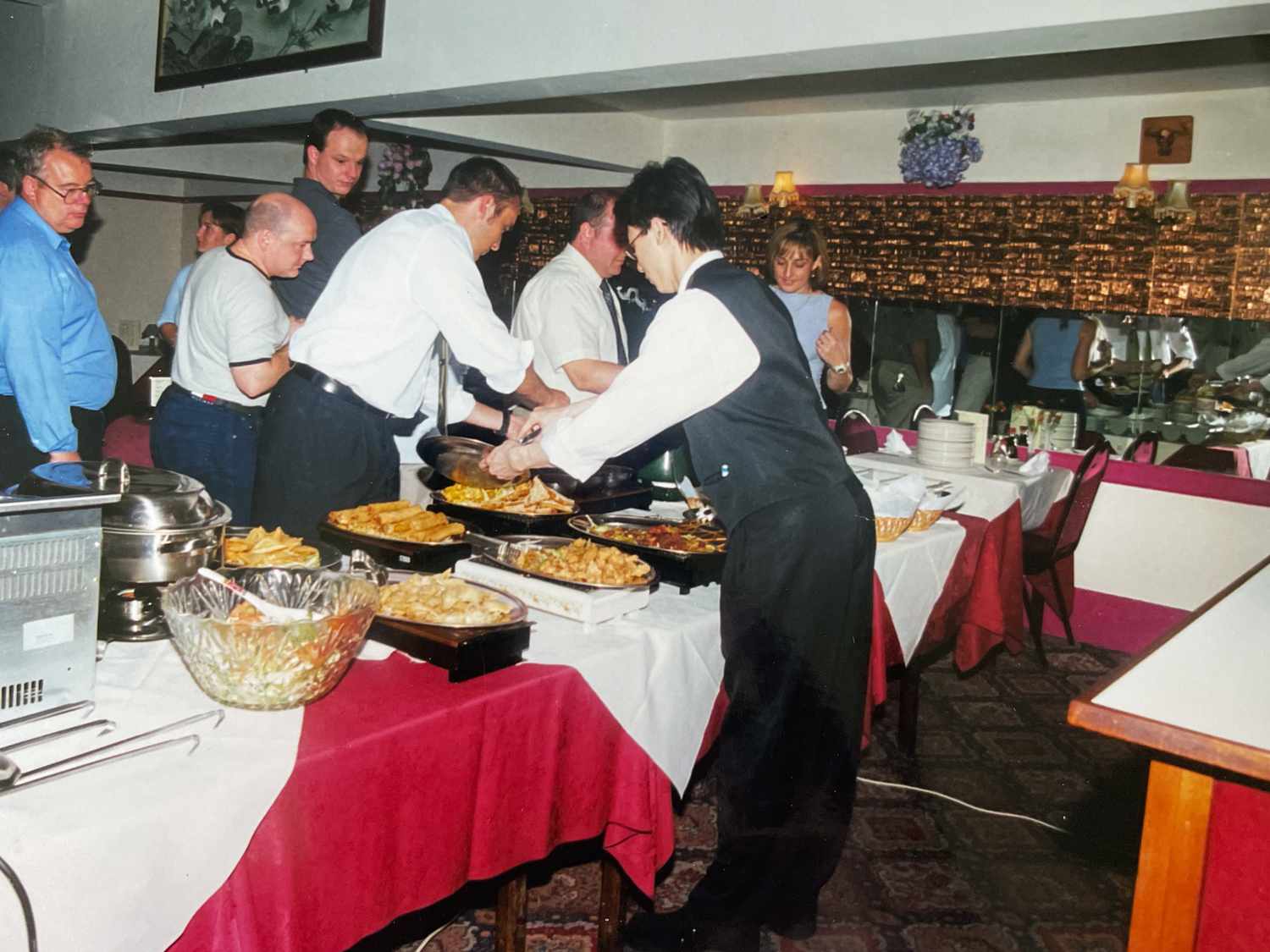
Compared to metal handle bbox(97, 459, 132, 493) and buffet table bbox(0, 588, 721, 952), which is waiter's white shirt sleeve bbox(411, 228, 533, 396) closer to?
buffet table bbox(0, 588, 721, 952)

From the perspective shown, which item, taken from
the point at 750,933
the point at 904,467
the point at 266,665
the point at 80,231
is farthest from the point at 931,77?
the point at 80,231

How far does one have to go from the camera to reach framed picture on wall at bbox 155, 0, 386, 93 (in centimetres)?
410

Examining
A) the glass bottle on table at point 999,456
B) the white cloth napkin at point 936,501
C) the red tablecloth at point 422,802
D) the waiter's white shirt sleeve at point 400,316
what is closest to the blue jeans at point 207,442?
the waiter's white shirt sleeve at point 400,316

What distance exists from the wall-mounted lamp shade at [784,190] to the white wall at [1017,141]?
27 cm

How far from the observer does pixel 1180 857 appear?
135cm

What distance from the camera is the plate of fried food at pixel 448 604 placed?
5.22 ft

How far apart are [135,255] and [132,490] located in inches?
366

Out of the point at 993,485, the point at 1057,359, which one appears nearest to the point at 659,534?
the point at 993,485

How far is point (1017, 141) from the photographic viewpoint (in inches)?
233

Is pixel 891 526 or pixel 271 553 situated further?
pixel 891 526

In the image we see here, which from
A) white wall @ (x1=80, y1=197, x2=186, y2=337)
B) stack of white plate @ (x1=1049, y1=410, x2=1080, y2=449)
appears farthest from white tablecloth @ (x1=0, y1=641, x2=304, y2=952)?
white wall @ (x1=80, y1=197, x2=186, y2=337)

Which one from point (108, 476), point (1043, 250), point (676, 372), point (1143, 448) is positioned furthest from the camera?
point (1043, 250)

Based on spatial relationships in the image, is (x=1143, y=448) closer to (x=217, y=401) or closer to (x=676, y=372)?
(x=676, y=372)

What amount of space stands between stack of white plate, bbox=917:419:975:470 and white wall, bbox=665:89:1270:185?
2.34 m
